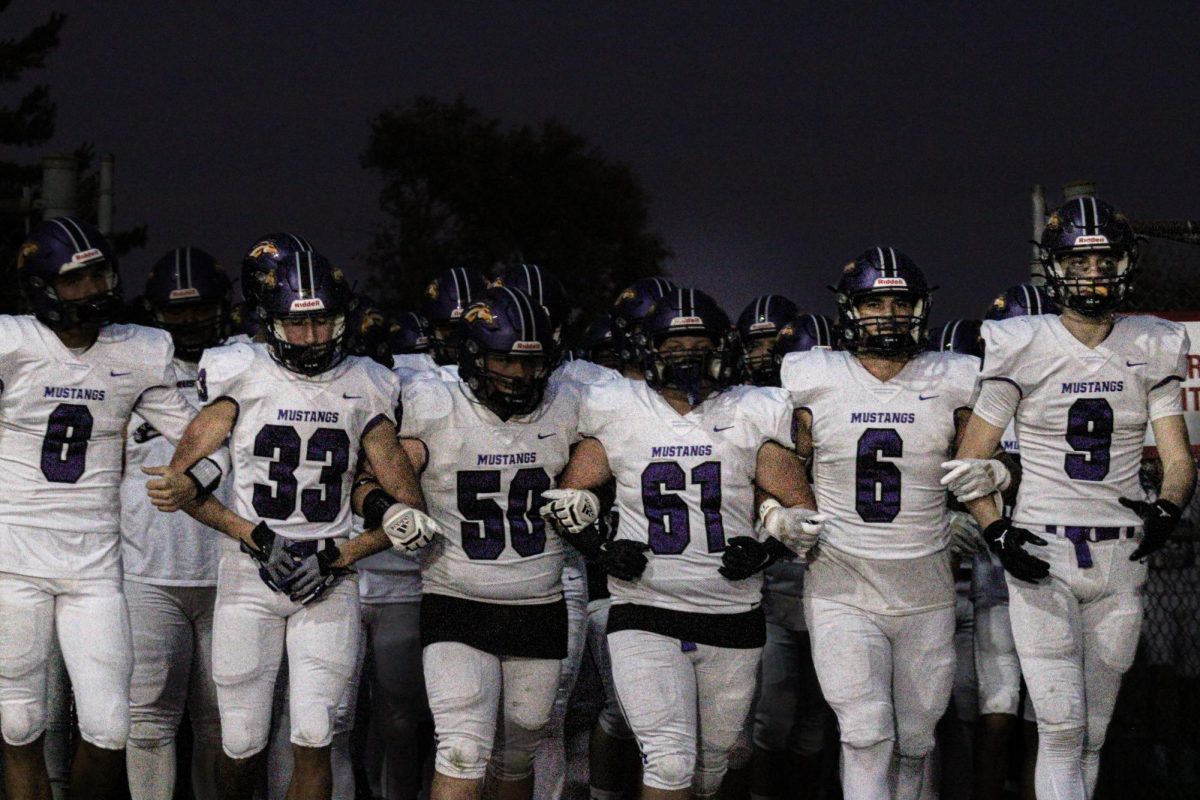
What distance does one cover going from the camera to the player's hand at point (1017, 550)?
5.15 meters

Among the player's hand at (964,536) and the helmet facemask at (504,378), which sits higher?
the helmet facemask at (504,378)

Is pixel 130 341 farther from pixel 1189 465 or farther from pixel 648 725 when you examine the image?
pixel 1189 465

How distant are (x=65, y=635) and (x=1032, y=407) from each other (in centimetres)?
360

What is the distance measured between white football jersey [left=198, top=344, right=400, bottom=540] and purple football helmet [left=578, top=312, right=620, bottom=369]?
7.85 feet

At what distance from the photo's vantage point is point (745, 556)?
16.6 ft

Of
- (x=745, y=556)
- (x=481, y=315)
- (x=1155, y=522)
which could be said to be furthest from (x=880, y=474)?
(x=481, y=315)

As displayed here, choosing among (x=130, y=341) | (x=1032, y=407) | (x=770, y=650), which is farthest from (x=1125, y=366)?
(x=130, y=341)

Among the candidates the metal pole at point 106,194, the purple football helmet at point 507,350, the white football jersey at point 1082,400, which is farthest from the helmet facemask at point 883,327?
the metal pole at point 106,194

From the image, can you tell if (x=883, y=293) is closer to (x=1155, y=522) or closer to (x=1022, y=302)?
(x=1155, y=522)

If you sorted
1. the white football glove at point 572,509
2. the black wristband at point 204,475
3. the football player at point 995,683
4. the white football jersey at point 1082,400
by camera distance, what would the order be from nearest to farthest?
the white football glove at point 572,509
the black wristband at point 204,475
the white football jersey at point 1082,400
the football player at point 995,683

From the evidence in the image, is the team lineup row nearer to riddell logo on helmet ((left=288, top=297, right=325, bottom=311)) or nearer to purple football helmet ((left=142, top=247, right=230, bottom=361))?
riddell logo on helmet ((left=288, top=297, right=325, bottom=311))

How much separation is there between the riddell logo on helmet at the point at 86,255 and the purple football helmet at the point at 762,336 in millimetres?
3354

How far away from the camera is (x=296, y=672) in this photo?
16.4 feet

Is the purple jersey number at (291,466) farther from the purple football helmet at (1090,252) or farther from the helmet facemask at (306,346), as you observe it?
the purple football helmet at (1090,252)
